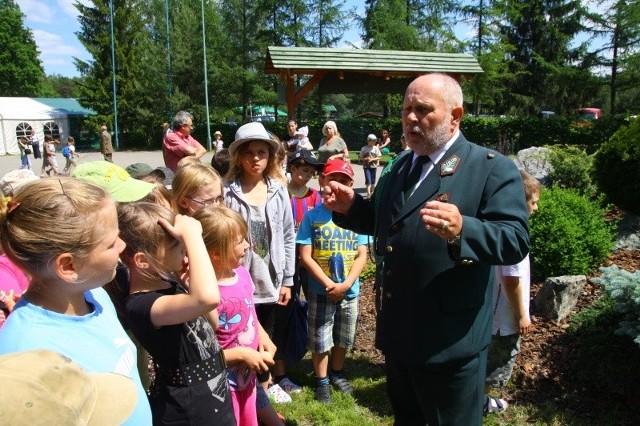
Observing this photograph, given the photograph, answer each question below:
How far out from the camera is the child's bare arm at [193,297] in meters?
1.87

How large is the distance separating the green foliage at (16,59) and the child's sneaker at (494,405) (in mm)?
70357

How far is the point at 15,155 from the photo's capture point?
30.2m

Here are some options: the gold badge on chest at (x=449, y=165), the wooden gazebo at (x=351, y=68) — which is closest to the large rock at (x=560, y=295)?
the gold badge on chest at (x=449, y=165)

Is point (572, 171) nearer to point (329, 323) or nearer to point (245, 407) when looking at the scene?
point (329, 323)

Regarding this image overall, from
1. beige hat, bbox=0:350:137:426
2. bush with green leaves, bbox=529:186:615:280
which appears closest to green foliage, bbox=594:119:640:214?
bush with green leaves, bbox=529:186:615:280

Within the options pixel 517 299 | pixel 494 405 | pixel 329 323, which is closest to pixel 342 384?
pixel 329 323

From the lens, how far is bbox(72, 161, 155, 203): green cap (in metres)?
2.49

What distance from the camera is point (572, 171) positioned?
23.7 feet

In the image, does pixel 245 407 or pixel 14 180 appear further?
pixel 245 407

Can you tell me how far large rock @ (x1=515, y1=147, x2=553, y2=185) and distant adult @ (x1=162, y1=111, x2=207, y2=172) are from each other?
5.04m

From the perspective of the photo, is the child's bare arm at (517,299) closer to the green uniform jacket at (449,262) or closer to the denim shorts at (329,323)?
the green uniform jacket at (449,262)

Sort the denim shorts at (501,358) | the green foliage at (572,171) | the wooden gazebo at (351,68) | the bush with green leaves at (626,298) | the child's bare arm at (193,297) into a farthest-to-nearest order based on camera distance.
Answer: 1. the wooden gazebo at (351,68)
2. the green foliage at (572,171)
3. the denim shorts at (501,358)
4. the bush with green leaves at (626,298)
5. the child's bare arm at (193,297)

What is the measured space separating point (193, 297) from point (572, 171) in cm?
676

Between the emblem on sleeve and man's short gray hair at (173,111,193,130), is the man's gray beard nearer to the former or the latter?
the emblem on sleeve
